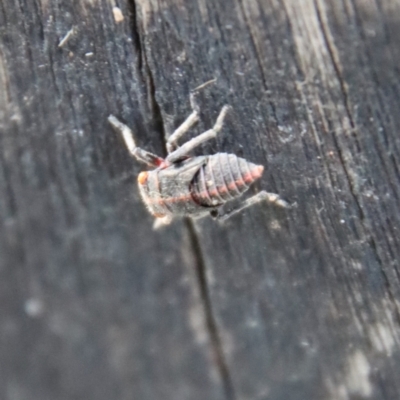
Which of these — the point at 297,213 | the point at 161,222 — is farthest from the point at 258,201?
the point at 161,222

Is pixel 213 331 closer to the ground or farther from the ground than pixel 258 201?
closer to the ground

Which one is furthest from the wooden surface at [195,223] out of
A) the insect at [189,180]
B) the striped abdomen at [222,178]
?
the striped abdomen at [222,178]

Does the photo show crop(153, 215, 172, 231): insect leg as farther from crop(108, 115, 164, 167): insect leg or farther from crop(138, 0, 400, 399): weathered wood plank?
crop(108, 115, 164, 167): insect leg

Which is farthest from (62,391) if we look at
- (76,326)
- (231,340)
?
(231,340)

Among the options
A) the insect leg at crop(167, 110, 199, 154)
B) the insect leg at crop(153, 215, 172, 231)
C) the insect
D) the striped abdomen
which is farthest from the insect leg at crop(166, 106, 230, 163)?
the insect leg at crop(153, 215, 172, 231)

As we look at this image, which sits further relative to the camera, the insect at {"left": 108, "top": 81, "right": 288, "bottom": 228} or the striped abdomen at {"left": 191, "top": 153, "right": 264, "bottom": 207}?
the insect at {"left": 108, "top": 81, "right": 288, "bottom": 228}

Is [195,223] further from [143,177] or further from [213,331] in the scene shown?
[213,331]

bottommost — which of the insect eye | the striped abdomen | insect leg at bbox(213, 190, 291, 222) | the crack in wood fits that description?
the crack in wood
